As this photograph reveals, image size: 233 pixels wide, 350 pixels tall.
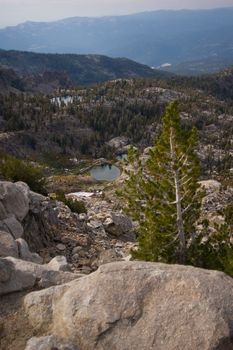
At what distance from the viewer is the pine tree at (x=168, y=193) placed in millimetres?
24609

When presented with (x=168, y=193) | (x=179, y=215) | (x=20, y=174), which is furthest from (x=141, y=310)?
(x=20, y=174)

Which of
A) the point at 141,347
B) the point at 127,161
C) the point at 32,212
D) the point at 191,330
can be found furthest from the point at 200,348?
the point at 32,212

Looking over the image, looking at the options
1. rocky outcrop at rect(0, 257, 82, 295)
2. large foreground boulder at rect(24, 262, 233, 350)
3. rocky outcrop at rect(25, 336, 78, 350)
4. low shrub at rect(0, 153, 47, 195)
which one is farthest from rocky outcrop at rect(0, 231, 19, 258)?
low shrub at rect(0, 153, 47, 195)

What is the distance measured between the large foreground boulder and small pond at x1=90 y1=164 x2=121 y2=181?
9969cm

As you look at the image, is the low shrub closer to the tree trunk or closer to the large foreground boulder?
the tree trunk

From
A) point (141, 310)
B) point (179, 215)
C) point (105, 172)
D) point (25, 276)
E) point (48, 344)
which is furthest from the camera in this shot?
point (105, 172)

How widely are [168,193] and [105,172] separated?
337 feet

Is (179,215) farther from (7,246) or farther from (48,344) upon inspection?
(48,344)

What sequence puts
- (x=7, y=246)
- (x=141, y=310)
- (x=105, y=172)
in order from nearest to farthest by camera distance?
(x=141, y=310) < (x=7, y=246) < (x=105, y=172)

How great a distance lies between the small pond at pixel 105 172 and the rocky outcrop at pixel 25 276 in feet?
317

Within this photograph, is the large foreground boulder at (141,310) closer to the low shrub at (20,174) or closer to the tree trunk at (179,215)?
the tree trunk at (179,215)

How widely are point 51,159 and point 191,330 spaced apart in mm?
133522

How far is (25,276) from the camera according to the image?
61.1 ft

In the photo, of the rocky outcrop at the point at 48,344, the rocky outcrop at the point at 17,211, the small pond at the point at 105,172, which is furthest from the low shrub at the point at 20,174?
the small pond at the point at 105,172
